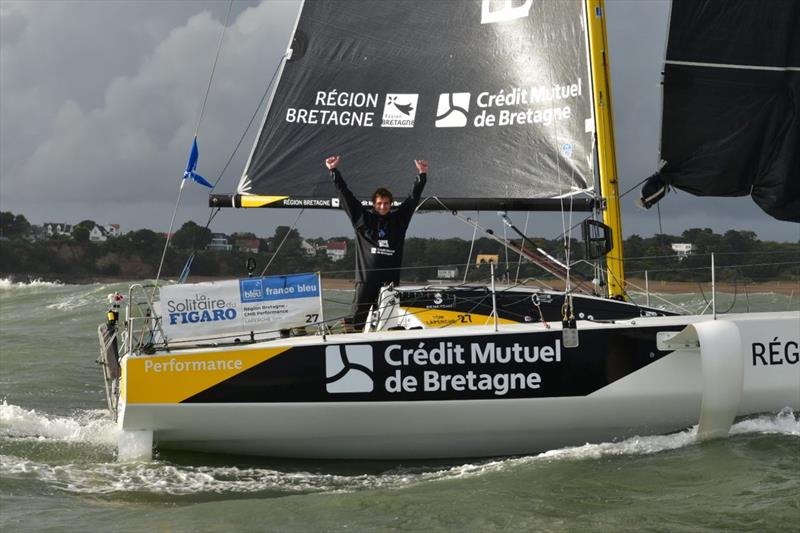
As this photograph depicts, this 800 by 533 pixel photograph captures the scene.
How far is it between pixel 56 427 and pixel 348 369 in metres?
2.48

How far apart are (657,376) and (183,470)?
112 inches

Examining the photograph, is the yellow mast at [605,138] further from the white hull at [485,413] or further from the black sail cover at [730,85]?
the white hull at [485,413]

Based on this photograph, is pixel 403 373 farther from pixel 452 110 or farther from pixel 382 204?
pixel 452 110

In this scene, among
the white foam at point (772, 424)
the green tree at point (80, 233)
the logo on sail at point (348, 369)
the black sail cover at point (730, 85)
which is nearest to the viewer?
the logo on sail at point (348, 369)

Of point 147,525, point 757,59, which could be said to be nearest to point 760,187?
point 757,59

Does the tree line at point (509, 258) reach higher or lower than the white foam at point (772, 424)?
higher

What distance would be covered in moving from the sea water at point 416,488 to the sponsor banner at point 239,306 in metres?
0.81

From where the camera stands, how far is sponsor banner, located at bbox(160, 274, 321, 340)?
20.1 ft

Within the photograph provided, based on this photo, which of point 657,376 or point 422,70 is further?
point 422,70

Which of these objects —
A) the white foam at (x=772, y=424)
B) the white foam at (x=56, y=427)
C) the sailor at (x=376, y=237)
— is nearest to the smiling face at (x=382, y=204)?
the sailor at (x=376, y=237)

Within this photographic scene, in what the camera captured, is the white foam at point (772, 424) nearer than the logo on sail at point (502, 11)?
Yes

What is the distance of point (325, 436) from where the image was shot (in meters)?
5.96

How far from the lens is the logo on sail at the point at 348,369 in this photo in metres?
5.84

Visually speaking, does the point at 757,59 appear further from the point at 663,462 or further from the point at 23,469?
the point at 23,469
